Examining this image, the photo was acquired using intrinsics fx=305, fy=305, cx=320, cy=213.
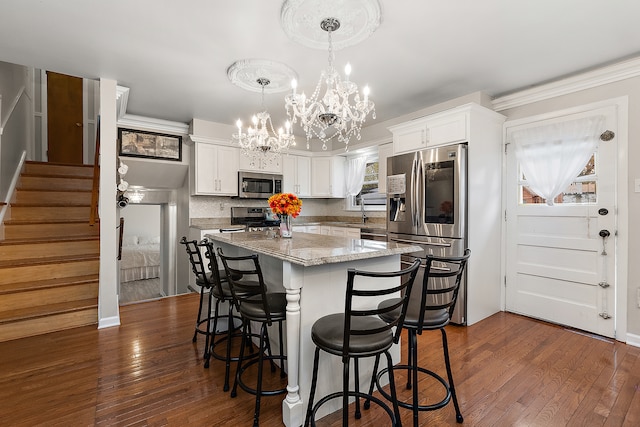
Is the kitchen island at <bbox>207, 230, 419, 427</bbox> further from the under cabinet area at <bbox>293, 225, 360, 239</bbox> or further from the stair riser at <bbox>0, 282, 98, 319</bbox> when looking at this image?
the stair riser at <bbox>0, 282, 98, 319</bbox>

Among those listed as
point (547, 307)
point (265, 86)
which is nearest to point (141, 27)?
point (265, 86)

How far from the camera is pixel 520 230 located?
11.4 ft

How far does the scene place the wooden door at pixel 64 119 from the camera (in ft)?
17.3

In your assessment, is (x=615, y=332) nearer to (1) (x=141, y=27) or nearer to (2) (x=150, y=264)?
(1) (x=141, y=27)

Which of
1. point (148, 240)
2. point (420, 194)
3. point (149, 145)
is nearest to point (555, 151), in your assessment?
point (420, 194)

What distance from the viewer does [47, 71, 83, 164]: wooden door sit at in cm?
527

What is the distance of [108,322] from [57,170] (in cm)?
281

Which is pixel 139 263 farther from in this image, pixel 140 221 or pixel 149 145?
pixel 149 145

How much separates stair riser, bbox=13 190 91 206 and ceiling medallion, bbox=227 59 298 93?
2797 mm

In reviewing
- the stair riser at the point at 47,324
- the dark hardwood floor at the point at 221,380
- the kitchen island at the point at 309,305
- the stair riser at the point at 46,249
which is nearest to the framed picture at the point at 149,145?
the stair riser at the point at 46,249

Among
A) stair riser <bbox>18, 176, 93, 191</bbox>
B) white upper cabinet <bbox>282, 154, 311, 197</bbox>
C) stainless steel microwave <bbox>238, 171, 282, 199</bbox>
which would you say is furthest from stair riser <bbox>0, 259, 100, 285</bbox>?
white upper cabinet <bbox>282, 154, 311, 197</bbox>

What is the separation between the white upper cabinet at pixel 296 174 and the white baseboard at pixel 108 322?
3.10 metres

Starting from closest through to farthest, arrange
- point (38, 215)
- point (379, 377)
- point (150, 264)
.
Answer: point (379, 377)
point (38, 215)
point (150, 264)

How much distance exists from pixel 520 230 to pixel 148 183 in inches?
213
